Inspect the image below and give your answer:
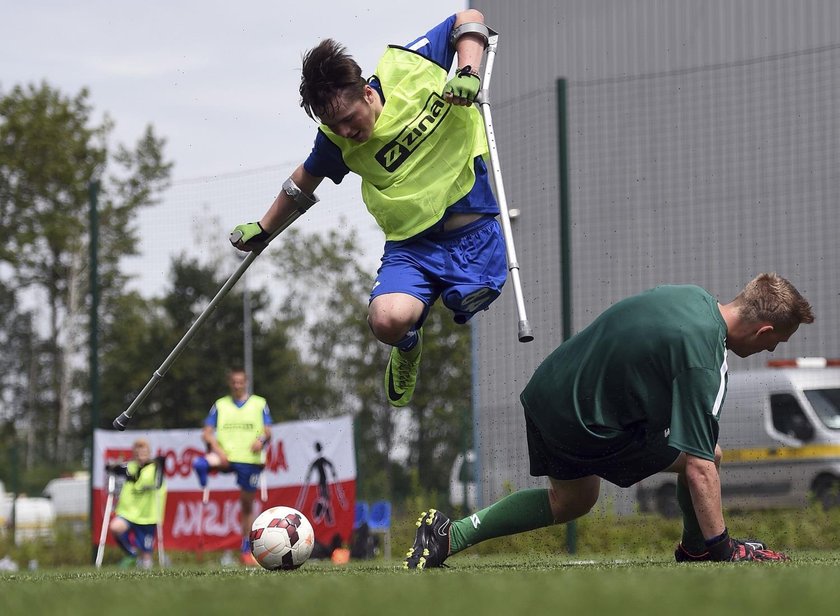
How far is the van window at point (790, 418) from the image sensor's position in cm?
1083

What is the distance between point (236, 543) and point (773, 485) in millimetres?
5293

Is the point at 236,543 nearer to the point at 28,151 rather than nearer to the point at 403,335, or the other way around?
the point at 403,335

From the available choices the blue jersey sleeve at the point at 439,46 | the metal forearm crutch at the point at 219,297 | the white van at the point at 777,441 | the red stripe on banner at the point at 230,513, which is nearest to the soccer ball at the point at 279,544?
the metal forearm crutch at the point at 219,297

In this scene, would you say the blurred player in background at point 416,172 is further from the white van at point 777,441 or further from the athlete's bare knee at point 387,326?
the white van at point 777,441

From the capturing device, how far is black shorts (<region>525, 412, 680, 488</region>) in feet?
15.1

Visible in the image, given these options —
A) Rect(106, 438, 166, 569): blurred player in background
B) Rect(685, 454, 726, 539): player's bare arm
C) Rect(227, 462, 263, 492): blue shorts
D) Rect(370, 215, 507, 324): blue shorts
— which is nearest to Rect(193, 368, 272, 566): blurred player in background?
Rect(227, 462, 263, 492): blue shorts

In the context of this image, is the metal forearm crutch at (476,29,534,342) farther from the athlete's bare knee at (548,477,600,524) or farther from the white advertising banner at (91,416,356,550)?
the white advertising banner at (91,416,356,550)

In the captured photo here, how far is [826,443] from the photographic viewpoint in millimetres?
12055

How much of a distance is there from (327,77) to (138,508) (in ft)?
25.0

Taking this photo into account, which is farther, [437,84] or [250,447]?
[250,447]

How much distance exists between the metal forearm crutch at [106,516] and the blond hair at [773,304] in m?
8.20

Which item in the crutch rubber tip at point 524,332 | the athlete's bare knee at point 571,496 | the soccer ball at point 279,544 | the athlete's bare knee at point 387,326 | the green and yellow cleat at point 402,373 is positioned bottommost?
the soccer ball at point 279,544

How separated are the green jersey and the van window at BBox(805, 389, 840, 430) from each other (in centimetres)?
821

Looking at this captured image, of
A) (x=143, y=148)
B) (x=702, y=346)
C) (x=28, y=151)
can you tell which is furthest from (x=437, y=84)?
A: (x=143, y=148)
